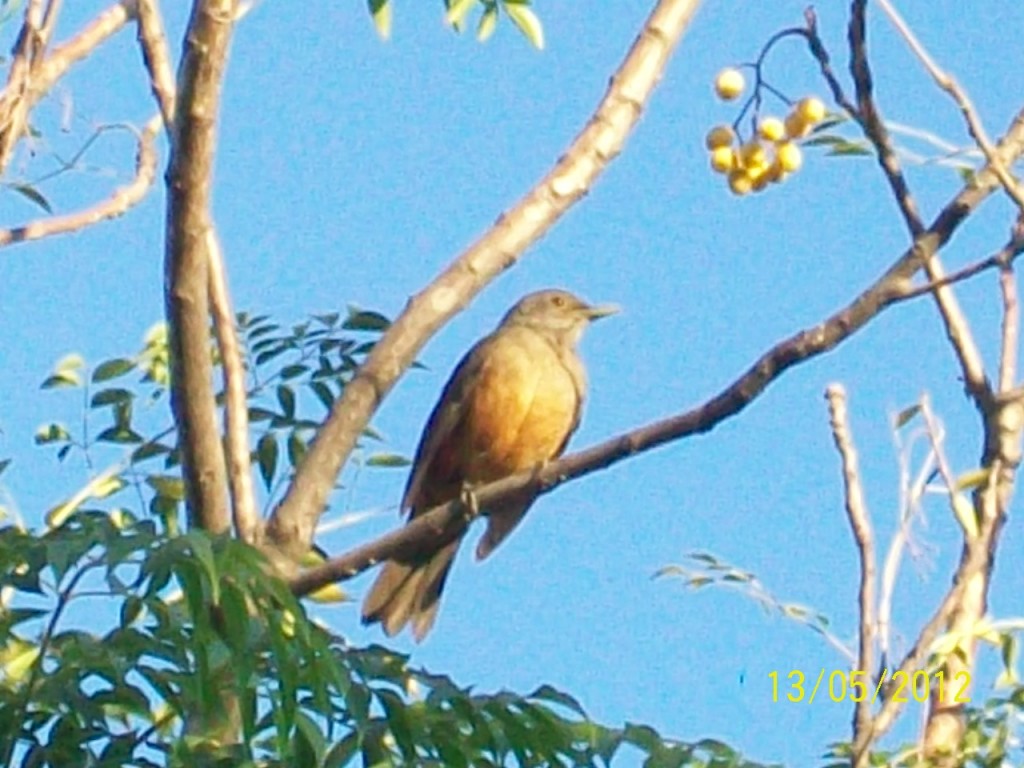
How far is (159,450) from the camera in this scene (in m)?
5.70

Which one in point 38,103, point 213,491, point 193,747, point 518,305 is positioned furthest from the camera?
point 518,305

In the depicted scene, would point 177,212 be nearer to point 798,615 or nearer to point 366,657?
point 366,657

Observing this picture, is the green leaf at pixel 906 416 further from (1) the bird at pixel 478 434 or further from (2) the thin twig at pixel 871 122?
(1) the bird at pixel 478 434

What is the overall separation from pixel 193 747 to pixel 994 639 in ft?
4.79

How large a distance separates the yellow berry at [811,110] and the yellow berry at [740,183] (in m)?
0.16

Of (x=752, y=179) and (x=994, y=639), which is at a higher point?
(x=752, y=179)

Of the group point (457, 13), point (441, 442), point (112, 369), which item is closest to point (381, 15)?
point (457, 13)

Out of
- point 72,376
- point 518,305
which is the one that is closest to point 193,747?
point 72,376

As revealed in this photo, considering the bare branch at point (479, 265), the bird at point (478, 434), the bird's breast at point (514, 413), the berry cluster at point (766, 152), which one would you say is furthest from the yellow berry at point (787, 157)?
the bird's breast at point (514, 413)

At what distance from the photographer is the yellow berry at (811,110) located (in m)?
4.55

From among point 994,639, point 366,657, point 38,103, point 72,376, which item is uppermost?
point 38,103

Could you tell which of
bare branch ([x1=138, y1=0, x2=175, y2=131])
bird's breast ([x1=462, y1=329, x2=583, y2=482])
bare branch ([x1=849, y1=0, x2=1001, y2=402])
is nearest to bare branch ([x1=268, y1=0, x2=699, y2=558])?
bare branch ([x1=138, y1=0, x2=175, y2=131])

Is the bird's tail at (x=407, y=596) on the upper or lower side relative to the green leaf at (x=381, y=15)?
lower

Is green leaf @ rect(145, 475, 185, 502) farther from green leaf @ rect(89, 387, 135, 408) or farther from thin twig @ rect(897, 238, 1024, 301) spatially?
thin twig @ rect(897, 238, 1024, 301)
